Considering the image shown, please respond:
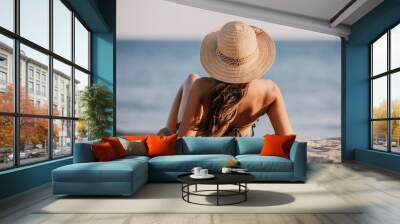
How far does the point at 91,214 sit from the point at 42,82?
265 centimetres

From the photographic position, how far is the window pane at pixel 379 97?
7.86 meters

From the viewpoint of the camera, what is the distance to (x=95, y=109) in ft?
23.1

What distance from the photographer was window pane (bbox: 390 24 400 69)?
7274mm

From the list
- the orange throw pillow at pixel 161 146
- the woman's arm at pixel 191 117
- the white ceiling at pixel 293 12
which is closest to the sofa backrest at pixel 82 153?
the orange throw pillow at pixel 161 146

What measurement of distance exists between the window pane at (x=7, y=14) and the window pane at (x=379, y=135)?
6.97 meters

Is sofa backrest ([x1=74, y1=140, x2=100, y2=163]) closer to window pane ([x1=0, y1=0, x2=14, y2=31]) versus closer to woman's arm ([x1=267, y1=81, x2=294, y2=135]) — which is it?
window pane ([x1=0, y1=0, x2=14, y2=31])

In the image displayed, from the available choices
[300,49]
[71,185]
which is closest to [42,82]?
[71,185]

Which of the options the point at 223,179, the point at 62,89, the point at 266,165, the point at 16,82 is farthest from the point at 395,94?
the point at 16,82

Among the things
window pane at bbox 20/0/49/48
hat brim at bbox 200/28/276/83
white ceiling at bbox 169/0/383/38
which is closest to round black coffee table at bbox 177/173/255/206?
hat brim at bbox 200/28/276/83

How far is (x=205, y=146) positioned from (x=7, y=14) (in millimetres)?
3281

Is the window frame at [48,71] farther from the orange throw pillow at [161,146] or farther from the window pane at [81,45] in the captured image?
the orange throw pillow at [161,146]

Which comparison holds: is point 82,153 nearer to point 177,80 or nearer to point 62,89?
point 62,89

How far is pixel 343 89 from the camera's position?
851 cm

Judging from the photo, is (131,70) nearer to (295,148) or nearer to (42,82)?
(42,82)
